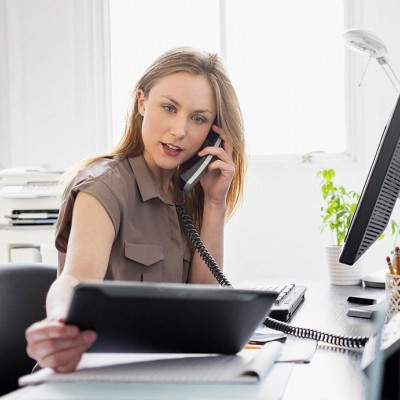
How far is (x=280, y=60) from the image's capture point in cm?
337

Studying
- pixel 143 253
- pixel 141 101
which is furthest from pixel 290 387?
pixel 141 101

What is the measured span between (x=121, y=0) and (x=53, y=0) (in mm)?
371

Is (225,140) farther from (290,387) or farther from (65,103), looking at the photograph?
(65,103)

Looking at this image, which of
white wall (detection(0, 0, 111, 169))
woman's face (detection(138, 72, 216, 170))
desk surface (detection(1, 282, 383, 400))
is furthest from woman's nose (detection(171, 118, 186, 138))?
white wall (detection(0, 0, 111, 169))

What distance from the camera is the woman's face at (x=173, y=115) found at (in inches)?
57.7

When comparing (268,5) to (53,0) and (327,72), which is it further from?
(53,0)

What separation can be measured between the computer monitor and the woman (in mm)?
448

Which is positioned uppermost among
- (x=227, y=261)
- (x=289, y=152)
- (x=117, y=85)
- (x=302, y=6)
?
(x=302, y=6)

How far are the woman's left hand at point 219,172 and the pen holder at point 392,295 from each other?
2.10ft

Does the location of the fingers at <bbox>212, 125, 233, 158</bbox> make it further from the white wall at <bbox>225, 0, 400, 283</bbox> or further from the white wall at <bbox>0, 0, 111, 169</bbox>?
the white wall at <bbox>0, 0, 111, 169</bbox>

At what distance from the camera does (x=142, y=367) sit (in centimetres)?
69

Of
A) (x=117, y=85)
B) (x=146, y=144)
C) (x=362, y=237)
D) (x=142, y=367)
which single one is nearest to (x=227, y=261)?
(x=117, y=85)

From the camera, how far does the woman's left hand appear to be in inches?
63.4

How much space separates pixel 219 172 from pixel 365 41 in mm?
705
